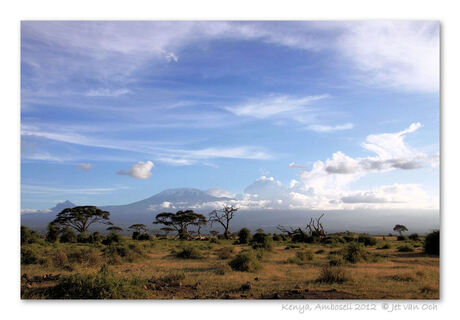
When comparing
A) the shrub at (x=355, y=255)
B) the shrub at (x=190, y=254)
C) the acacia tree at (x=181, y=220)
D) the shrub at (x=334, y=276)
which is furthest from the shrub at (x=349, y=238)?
the acacia tree at (x=181, y=220)

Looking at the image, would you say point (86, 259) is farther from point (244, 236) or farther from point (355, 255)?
point (244, 236)

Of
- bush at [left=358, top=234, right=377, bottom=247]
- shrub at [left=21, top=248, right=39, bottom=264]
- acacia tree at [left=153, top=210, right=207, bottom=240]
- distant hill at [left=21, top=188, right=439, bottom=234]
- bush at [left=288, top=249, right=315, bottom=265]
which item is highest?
distant hill at [left=21, top=188, right=439, bottom=234]

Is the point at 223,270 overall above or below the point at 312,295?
below

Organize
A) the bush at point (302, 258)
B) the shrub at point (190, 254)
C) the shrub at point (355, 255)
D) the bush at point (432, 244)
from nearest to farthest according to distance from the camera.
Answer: the shrub at point (355, 255), the bush at point (432, 244), the bush at point (302, 258), the shrub at point (190, 254)

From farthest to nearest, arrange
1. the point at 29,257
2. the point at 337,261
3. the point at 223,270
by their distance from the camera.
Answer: the point at 29,257 < the point at 337,261 < the point at 223,270

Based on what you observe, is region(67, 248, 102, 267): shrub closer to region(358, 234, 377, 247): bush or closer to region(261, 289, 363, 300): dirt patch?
region(261, 289, 363, 300): dirt patch

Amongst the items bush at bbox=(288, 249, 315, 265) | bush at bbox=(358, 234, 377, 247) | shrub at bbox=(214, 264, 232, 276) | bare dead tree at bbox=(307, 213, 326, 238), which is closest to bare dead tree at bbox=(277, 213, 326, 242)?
bare dead tree at bbox=(307, 213, 326, 238)

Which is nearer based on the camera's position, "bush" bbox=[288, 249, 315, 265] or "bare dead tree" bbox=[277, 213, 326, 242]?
"bush" bbox=[288, 249, 315, 265]

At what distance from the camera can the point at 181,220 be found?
35.7 m

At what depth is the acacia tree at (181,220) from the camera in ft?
113

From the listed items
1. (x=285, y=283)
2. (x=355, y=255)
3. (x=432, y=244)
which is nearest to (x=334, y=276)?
(x=285, y=283)

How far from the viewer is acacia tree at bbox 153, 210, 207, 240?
34.5 m

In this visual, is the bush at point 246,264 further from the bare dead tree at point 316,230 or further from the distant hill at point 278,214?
the bare dead tree at point 316,230
